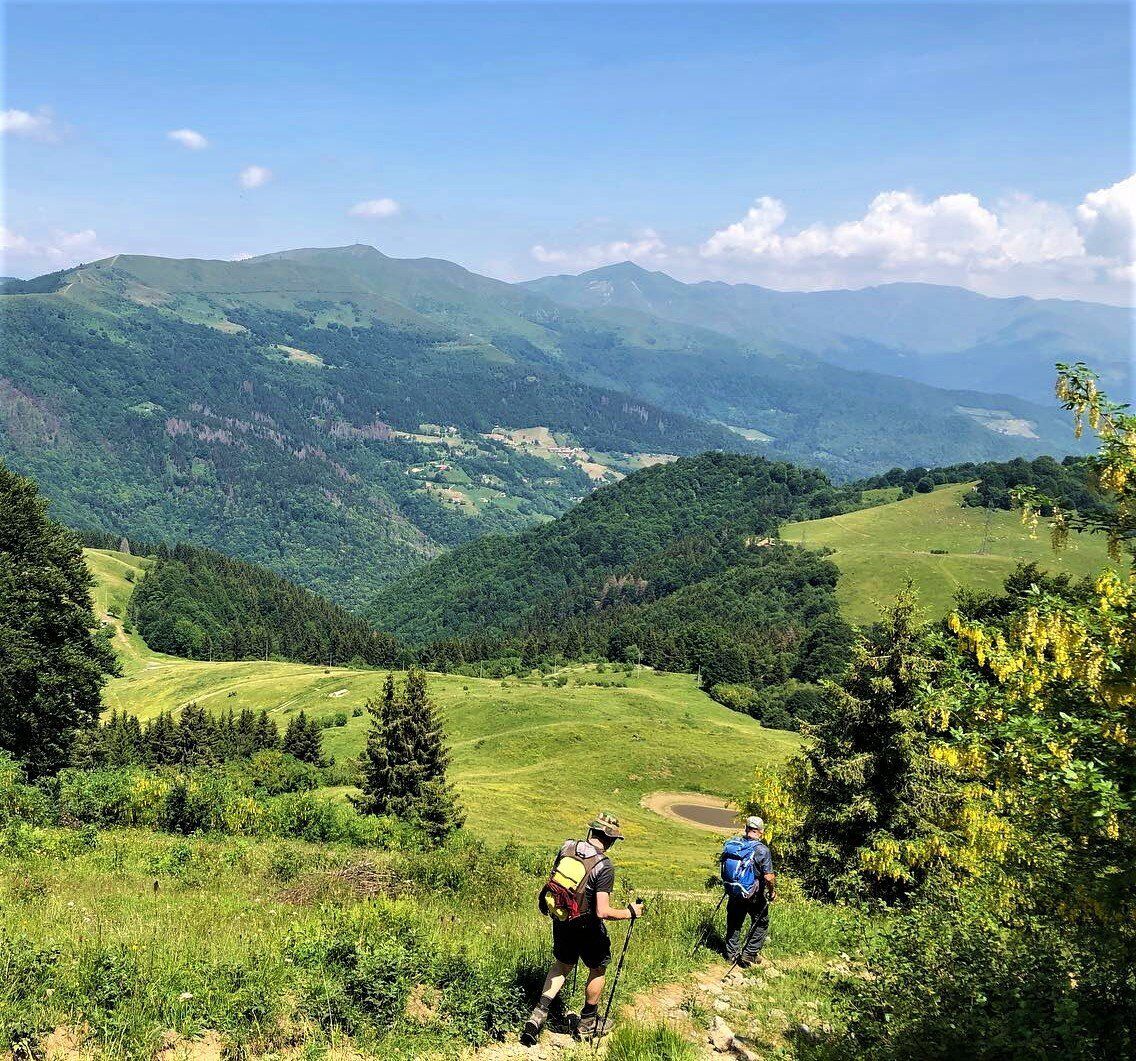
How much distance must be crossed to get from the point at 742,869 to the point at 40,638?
38.1m

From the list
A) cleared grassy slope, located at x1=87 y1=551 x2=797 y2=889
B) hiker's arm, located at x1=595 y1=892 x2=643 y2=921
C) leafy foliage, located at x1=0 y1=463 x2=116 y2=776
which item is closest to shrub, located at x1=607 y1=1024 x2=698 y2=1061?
hiker's arm, located at x1=595 y1=892 x2=643 y2=921

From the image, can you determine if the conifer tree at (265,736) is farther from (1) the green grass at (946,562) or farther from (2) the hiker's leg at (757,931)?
(1) the green grass at (946,562)

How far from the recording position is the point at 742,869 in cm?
1378

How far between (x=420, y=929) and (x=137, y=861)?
9.42 metres

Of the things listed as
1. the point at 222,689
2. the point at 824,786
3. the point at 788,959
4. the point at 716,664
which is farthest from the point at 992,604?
the point at 222,689

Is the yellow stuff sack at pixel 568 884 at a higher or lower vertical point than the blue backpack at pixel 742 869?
higher

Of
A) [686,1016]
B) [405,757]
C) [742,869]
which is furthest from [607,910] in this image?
[405,757]

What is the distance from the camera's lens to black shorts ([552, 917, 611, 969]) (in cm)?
1032

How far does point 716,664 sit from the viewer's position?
12888cm

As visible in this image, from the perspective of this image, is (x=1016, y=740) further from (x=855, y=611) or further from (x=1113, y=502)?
(x=855, y=611)

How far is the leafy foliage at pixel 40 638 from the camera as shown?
3747 cm

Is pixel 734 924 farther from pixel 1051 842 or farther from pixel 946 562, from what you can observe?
pixel 946 562

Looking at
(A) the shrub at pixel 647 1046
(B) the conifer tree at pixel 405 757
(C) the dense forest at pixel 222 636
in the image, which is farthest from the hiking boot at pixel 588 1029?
(C) the dense forest at pixel 222 636

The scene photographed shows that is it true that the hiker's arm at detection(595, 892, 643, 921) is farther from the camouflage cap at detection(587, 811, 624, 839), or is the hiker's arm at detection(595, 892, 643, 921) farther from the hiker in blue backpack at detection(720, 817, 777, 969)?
the hiker in blue backpack at detection(720, 817, 777, 969)
